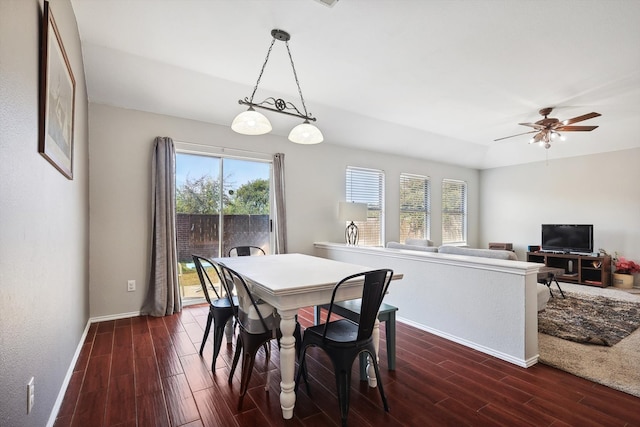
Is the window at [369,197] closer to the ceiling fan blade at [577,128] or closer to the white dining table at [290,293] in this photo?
the ceiling fan blade at [577,128]

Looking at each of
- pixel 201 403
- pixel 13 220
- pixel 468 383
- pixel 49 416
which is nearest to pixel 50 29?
pixel 13 220

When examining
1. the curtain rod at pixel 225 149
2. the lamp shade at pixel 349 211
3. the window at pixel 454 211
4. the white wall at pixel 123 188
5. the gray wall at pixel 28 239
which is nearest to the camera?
the gray wall at pixel 28 239

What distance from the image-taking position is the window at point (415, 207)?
6434 millimetres

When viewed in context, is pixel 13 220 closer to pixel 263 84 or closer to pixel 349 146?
pixel 263 84

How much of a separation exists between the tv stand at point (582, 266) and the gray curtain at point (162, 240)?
21.9 feet

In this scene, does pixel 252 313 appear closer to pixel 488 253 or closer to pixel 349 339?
pixel 349 339

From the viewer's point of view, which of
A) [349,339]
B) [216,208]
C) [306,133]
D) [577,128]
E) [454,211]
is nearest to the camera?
[349,339]

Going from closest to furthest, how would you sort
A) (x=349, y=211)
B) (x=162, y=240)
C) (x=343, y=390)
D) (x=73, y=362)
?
(x=343, y=390)
(x=73, y=362)
(x=162, y=240)
(x=349, y=211)

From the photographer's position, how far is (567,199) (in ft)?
20.9

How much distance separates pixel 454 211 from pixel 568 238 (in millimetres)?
2195

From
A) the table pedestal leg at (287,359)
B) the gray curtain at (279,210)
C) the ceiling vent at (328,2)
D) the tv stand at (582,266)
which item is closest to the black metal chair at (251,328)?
the table pedestal leg at (287,359)

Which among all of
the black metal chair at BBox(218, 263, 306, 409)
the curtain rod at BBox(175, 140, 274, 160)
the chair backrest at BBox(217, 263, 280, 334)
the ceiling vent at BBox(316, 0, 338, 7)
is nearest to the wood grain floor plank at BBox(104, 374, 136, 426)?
the black metal chair at BBox(218, 263, 306, 409)

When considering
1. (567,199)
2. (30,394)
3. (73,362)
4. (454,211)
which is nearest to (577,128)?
(567,199)

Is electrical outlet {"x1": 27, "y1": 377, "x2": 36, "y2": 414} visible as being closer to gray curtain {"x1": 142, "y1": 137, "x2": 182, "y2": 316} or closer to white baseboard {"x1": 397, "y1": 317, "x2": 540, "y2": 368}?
gray curtain {"x1": 142, "y1": 137, "x2": 182, "y2": 316}
